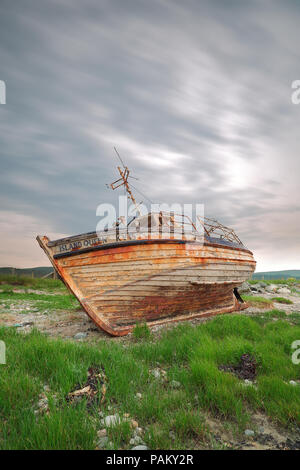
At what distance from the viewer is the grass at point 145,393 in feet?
7.94

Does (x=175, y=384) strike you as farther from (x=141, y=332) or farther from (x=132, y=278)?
(x=132, y=278)

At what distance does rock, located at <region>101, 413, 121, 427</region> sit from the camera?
8.53 feet

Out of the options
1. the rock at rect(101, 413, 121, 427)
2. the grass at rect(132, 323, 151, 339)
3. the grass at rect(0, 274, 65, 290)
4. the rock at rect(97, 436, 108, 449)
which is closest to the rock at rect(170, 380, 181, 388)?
the rock at rect(101, 413, 121, 427)

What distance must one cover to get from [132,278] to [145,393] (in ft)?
11.7

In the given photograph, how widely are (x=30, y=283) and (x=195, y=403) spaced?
23007 mm

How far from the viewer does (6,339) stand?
5129mm

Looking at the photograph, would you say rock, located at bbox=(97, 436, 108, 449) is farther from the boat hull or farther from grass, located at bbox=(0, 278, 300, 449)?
the boat hull

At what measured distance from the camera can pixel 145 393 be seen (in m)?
3.31

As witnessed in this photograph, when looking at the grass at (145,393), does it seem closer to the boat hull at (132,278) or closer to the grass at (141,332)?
the grass at (141,332)

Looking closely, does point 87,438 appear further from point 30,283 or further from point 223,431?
point 30,283

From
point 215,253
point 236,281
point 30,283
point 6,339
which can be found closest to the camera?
point 6,339

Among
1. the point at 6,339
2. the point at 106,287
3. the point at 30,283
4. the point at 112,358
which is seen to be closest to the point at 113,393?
the point at 112,358

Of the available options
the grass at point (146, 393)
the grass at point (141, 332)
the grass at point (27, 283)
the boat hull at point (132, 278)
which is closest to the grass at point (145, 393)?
the grass at point (146, 393)

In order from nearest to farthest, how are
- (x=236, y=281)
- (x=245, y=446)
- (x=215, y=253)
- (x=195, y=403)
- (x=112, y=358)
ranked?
(x=245, y=446) → (x=195, y=403) → (x=112, y=358) → (x=215, y=253) → (x=236, y=281)
